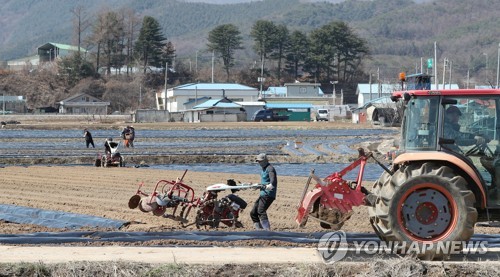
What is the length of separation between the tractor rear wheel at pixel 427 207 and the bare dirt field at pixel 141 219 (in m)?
0.49

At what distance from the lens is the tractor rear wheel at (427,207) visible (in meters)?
9.77

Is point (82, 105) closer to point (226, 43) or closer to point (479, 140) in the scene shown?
Result: point (226, 43)

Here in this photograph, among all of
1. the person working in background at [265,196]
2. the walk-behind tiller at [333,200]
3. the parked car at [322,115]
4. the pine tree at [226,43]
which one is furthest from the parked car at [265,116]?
the walk-behind tiller at [333,200]

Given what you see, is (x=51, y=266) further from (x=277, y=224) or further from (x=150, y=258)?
(x=277, y=224)

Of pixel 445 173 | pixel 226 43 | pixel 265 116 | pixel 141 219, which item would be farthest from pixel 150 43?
pixel 445 173

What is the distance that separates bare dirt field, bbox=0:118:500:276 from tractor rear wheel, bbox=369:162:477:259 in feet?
1.61

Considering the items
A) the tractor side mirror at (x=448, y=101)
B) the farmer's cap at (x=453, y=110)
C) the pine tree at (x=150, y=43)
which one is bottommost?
the farmer's cap at (x=453, y=110)

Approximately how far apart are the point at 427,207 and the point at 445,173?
48 centimetres

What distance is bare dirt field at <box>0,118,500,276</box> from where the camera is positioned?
9.34m

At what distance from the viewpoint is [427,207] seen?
998 cm

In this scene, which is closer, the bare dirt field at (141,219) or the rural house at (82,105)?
the bare dirt field at (141,219)

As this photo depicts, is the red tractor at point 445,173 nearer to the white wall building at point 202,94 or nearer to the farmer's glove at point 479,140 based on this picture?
the farmer's glove at point 479,140

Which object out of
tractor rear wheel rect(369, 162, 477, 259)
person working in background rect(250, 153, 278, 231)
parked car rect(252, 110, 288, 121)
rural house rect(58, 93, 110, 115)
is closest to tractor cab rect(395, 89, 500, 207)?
tractor rear wheel rect(369, 162, 477, 259)

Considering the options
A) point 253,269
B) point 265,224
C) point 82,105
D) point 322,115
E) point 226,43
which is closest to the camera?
point 253,269
